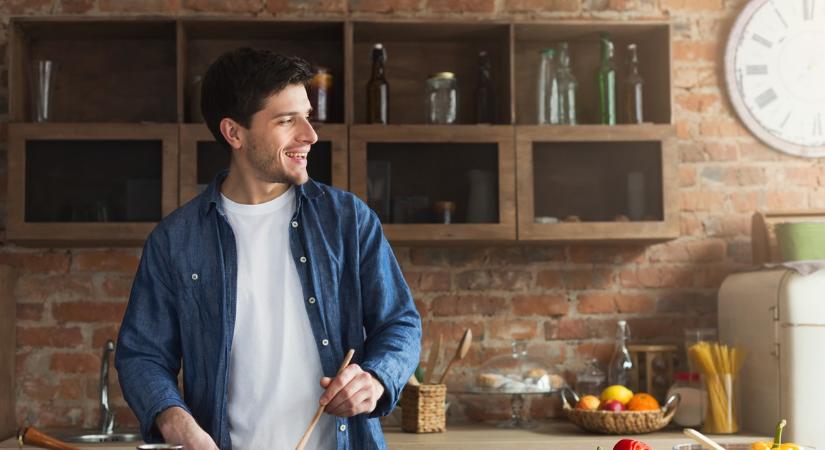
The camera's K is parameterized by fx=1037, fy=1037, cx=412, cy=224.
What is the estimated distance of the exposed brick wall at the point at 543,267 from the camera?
3551mm

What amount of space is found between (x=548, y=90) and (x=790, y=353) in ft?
3.79

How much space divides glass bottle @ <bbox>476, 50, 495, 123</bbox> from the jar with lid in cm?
108

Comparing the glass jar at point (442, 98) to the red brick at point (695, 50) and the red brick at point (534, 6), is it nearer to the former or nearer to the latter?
the red brick at point (534, 6)

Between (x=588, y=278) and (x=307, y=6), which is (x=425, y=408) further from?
(x=307, y=6)

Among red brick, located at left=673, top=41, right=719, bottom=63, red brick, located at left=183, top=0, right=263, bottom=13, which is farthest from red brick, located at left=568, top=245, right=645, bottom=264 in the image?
red brick, located at left=183, top=0, right=263, bottom=13

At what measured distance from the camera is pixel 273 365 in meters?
2.06

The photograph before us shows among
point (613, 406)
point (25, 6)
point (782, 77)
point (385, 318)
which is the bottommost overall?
point (613, 406)

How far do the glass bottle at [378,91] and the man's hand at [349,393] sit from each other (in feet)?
5.37

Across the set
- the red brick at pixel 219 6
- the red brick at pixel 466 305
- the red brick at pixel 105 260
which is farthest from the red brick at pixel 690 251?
the red brick at pixel 105 260

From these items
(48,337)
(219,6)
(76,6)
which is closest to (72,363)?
(48,337)

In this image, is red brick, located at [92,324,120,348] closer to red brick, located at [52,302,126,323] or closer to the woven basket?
red brick, located at [52,302,126,323]

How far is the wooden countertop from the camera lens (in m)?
3.07

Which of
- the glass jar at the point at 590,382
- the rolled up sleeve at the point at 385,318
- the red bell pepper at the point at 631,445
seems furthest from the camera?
the glass jar at the point at 590,382

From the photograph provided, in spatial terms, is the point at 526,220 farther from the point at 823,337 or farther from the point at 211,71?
the point at 211,71
